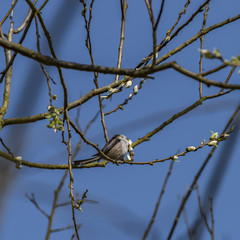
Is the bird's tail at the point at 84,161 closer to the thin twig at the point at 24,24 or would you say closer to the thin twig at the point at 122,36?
the thin twig at the point at 122,36

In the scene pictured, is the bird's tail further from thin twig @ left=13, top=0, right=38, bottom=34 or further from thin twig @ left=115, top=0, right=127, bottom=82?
thin twig @ left=13, top=0, right=38, bottom=34

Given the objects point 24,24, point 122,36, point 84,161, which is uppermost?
point 24,24

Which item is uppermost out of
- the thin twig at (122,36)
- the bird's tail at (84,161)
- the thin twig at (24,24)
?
the thin twig at (24,24)

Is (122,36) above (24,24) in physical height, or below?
below

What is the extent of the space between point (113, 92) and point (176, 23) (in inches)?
42.1

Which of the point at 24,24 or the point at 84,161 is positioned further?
the point at 24,24

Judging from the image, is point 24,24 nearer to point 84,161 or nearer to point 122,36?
point 122,36

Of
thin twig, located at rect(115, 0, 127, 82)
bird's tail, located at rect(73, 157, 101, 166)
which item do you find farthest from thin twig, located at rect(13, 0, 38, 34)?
bird's tail, located at rect(73, 157, 101, 166)

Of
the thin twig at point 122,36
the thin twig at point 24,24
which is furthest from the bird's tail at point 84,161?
the thin twig at point 24,24

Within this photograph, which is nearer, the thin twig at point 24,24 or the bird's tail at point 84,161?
the bird's tail at point 84,161

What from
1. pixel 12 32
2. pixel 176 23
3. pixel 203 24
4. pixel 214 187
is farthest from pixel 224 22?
pixel 214 187

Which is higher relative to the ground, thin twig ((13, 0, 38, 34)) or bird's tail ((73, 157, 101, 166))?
thin twig ((13, 0, 38, 34))

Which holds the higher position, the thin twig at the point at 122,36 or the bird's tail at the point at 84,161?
the thin twig at the point at 122,36

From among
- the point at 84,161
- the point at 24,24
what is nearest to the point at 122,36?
the point at 24,24
